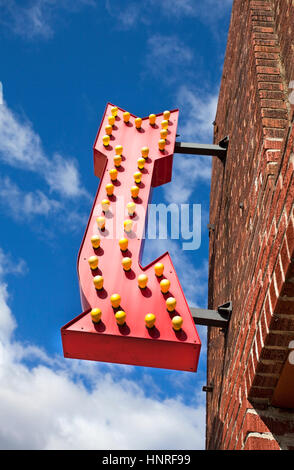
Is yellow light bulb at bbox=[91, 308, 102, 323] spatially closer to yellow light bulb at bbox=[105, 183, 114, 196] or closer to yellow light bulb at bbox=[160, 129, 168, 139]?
yellow light bulb at bbox=[105, 183, 114, 196]

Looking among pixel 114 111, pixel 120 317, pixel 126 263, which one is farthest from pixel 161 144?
pixel 120 317

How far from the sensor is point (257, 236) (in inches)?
141

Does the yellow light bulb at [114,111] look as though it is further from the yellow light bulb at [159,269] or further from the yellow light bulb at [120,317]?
the yellow light bulb at [120,317]

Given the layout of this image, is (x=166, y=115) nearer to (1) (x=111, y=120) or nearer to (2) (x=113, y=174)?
(1) (x=111, y=120)

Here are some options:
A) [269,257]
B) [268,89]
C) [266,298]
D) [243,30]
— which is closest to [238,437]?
[266,298]

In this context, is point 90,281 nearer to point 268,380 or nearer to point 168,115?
point 268,380

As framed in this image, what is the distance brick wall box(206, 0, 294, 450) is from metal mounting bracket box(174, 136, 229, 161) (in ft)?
0.89

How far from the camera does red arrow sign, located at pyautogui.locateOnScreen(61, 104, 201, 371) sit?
12.0 ft

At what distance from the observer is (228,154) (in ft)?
20.6

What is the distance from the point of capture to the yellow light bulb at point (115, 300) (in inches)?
151

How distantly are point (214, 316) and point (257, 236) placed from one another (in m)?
1.07

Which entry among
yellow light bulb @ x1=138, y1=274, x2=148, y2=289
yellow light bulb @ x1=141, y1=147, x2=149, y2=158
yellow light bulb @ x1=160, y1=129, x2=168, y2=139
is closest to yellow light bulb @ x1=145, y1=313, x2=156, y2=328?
yellow light bulb @ x1=138, y1=274, x2=148, y2=289

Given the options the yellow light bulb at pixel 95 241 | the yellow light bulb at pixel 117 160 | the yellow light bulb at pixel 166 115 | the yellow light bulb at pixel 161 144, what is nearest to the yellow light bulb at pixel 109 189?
the yellow light bulb at pixel 117 160
